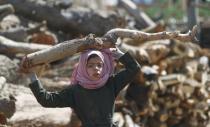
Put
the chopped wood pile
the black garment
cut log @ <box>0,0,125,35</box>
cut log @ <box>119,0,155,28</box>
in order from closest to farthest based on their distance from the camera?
the black garment → the chopped wood pile → cut log @ <box>0,0,125,35</box> → cut log @ <box>119,0,155,28</box>

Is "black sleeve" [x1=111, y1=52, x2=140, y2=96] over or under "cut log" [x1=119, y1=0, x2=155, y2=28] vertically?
over

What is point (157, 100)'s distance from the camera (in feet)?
31.0

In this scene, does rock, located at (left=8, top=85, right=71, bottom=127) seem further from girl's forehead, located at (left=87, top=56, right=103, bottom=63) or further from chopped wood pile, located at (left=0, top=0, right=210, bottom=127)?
girl's forehead, located at (left=87, top=56, right=103, bottom=63)

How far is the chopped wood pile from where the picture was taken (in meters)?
8.12

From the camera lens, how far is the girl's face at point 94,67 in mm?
5242

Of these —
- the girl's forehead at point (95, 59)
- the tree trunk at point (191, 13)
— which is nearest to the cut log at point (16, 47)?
the girl's forehead at point (95, 59)

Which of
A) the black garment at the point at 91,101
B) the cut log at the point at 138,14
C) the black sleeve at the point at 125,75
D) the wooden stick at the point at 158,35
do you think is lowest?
the cut log at the point at 138,14

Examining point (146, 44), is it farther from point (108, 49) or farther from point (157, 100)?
point (108, 49)

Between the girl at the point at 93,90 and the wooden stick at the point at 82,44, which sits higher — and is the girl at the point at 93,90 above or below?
below

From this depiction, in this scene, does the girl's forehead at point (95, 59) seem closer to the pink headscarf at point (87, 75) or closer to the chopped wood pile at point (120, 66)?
the pink headscarf at point (87, 75)

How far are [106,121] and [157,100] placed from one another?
4.13m

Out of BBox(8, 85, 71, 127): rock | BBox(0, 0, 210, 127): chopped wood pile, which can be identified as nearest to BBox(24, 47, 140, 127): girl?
BBox(8, 85, 71, 127): rock

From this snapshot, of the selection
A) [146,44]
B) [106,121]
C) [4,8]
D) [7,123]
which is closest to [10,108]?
[7,123]

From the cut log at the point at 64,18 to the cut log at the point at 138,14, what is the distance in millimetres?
2092
